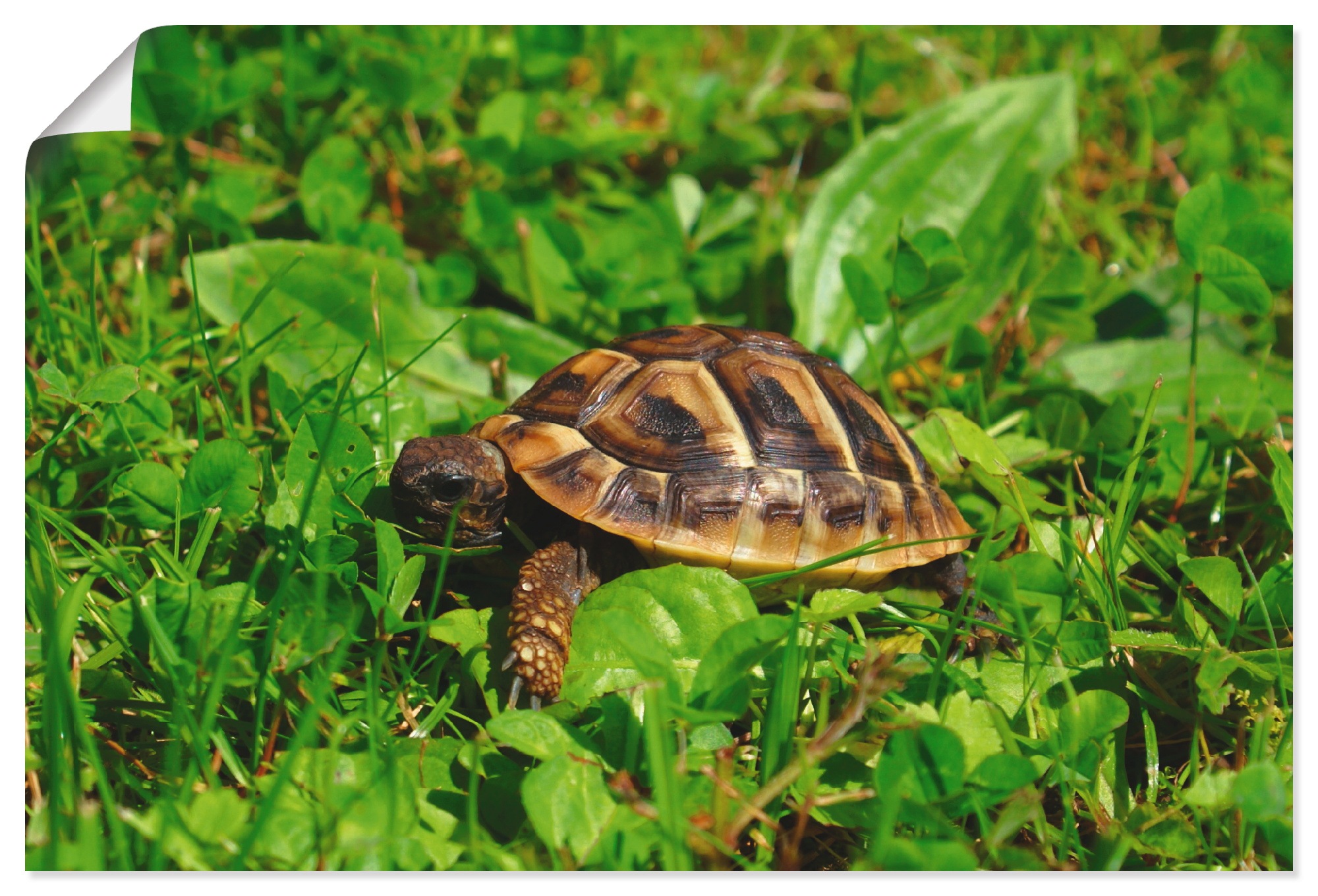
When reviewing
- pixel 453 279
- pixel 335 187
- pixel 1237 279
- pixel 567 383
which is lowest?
pixel 567 383

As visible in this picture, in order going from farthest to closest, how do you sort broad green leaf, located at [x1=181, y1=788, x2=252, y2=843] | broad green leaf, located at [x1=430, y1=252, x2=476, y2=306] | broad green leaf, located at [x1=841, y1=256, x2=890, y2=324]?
broad green leaf, located at [x1=430, y1=252, x2=476, y2=306]
broad green leaf, located at [x1=841, y1=256, x2=890, y2=324]
broad green leaf, located at [x1=181, y1=788, x2=252, y2=843]

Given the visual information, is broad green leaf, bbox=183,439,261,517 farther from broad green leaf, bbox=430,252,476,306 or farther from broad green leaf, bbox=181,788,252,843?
broad green leaf, bbox=430,252,476,306

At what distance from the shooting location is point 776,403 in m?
2.10

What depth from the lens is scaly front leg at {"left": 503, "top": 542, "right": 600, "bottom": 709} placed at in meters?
1.65

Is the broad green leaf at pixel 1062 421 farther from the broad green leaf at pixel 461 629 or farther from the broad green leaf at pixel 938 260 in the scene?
the broad green leaf at pixel 461 629

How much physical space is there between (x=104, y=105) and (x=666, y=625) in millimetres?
1408

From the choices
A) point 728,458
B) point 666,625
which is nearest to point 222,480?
point 666,625

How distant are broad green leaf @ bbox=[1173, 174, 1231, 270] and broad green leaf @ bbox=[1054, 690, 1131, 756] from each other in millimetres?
1169

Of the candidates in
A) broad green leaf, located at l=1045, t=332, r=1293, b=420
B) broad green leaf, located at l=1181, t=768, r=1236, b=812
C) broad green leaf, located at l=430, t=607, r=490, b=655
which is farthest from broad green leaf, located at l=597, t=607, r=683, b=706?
broad green leaf, located at l=1045, t=332, r=1293, b=420

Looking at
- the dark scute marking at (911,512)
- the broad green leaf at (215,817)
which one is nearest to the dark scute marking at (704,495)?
the dark scute marking at (911,512)

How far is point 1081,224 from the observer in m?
3.49

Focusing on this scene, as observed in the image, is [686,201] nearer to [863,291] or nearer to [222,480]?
[863,291]

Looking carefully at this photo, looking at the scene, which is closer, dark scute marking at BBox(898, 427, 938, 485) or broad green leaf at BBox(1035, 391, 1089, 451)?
dark scute marking at BBox(898, 427, 938, 485)
